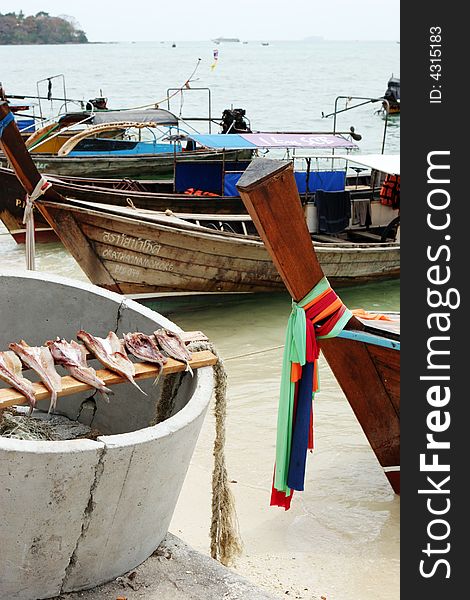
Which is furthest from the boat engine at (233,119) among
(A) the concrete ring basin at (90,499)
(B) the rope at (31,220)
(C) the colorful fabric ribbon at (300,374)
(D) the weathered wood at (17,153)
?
(A) the concrete ring basin at (90,499)

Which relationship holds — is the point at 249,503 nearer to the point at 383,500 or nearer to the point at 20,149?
the point at 383,500

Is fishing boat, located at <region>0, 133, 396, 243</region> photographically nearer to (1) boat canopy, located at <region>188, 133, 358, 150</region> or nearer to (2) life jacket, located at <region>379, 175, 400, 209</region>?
(1) boat canopy, located at <region>188, 133, 358, 150</region>

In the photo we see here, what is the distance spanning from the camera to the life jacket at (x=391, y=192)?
1150 cm

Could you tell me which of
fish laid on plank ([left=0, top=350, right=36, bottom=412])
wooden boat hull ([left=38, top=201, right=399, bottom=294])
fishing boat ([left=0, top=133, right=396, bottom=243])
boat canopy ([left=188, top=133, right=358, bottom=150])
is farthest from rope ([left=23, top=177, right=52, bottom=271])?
fish laid on plank ([left=0, top=350, right=36, bottom=412])

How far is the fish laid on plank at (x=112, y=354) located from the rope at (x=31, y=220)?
3.50m

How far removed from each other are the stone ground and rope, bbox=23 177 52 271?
3.94 meters

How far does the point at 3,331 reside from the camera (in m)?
4.63

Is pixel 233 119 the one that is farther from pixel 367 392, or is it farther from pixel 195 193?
pixel 367 392

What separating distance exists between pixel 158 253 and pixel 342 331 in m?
4.59

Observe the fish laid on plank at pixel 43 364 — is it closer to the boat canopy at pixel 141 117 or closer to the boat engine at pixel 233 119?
the boat canopy at pixel 141 117

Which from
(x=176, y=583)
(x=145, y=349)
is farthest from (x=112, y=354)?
(x=176, y=583)

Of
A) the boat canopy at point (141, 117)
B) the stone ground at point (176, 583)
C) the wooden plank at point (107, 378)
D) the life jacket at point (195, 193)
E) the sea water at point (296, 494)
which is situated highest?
the boat canopy at point (141, 117)

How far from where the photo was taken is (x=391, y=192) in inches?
454

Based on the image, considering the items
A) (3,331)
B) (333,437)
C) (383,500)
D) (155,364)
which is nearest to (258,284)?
(333,437)
